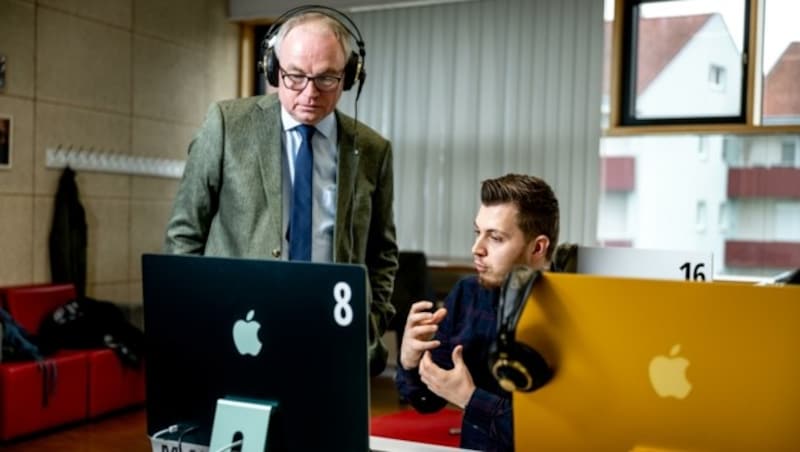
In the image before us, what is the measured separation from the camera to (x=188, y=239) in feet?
6.08

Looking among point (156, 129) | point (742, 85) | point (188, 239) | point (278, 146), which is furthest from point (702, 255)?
point (156, 129)

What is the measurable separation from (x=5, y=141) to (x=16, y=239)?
0.54 m

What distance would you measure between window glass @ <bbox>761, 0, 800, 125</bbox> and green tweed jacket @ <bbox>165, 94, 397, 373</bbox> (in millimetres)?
3910

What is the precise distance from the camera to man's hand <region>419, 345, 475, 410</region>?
1.46 m

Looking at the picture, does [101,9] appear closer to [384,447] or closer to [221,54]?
[221,54]

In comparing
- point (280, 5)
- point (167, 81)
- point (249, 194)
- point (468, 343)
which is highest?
point (280, 5)

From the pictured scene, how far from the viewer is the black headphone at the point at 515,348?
1111 millimetres

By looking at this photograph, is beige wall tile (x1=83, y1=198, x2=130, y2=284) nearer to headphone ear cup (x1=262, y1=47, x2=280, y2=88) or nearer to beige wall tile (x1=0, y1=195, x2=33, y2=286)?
beige wall tile (x1=0, y1=195, x2=33, y2=286)

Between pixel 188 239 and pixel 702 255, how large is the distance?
1.29m

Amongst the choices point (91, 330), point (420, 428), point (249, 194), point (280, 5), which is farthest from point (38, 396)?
point (280, 5)

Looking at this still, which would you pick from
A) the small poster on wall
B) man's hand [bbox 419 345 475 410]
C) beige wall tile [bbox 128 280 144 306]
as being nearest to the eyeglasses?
man's hand [bbox 419 345 475 410]

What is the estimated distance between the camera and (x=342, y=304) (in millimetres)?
1133

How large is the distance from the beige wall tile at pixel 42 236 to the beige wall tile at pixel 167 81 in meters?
0.95

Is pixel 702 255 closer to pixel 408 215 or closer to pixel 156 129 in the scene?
pixel 408 215
